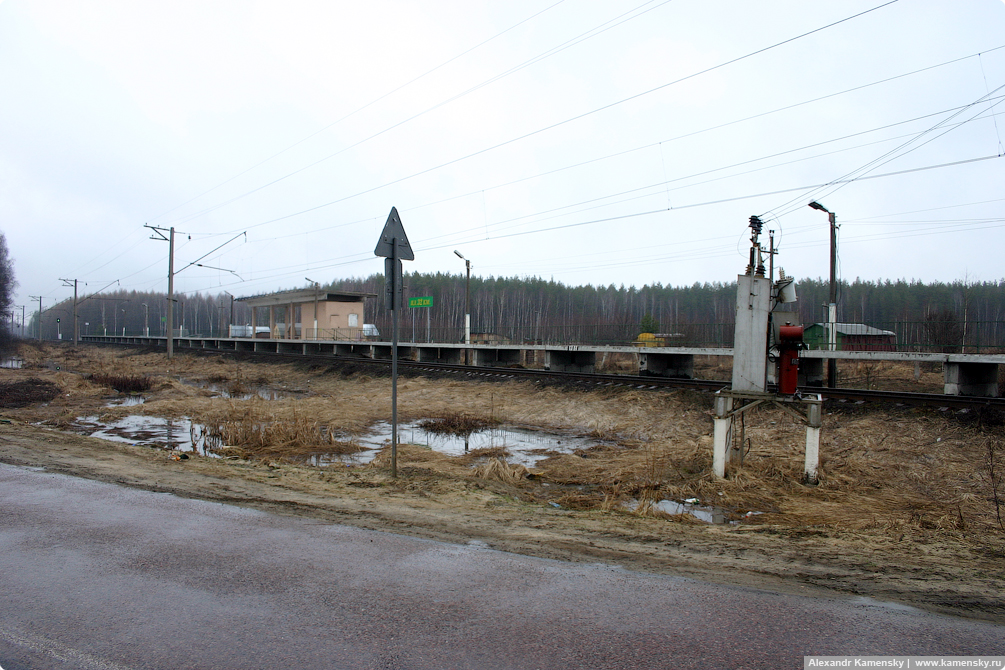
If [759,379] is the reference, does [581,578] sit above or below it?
below

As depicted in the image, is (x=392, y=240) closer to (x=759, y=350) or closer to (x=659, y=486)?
(x=659, y=486)

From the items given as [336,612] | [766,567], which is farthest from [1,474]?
[766,567]

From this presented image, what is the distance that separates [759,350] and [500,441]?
22.5ft

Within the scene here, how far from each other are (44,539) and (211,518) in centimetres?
137

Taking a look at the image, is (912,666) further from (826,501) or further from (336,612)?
(826,501)

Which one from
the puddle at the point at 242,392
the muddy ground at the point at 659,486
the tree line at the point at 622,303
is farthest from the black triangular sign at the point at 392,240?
the tree line at the point at 622,303

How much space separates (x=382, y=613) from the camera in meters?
3.73

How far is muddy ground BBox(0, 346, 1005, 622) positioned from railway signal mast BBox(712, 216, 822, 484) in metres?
1.01

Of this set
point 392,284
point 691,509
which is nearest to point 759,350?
point 691,509

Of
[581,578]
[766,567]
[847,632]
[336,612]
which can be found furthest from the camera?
[766,567]

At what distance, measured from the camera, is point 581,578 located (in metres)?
4.36

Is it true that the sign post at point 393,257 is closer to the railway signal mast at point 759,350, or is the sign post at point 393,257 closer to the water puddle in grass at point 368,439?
the water puddle in grass at point 368,439

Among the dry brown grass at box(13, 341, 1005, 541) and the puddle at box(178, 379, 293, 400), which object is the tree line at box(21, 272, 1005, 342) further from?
the dry brown grass at box(13, 341, 1005, 541)

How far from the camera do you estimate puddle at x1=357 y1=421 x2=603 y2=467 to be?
1242cm
